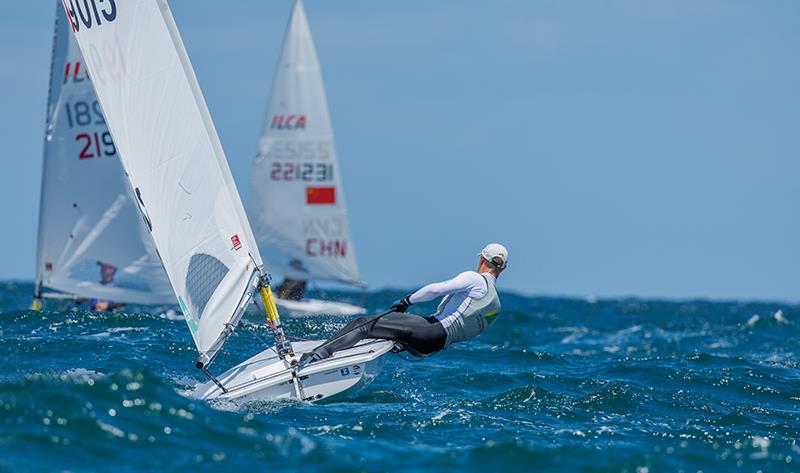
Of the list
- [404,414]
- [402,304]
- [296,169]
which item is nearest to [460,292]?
[402,304]

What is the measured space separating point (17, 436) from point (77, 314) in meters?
7.78

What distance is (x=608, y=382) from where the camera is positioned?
11.4 meters

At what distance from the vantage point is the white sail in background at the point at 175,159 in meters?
9.54

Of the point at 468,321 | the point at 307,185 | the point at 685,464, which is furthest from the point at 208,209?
the point at 307,185

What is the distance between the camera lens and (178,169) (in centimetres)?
960

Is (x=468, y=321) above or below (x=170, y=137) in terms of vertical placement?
below

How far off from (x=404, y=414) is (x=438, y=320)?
0.95 metres

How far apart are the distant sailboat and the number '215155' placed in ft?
50.5

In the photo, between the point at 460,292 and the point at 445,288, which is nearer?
the point at 445,288

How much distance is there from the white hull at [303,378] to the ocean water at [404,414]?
12cm

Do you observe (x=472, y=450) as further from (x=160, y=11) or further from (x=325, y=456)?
(x=160, y=11)

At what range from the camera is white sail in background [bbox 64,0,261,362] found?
31.3 feet

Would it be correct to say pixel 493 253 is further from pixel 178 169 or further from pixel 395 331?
pixel 178 169

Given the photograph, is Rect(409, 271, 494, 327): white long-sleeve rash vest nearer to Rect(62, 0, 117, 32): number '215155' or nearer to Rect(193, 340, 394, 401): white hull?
Rect(193, 340, 394, 401): white hull
